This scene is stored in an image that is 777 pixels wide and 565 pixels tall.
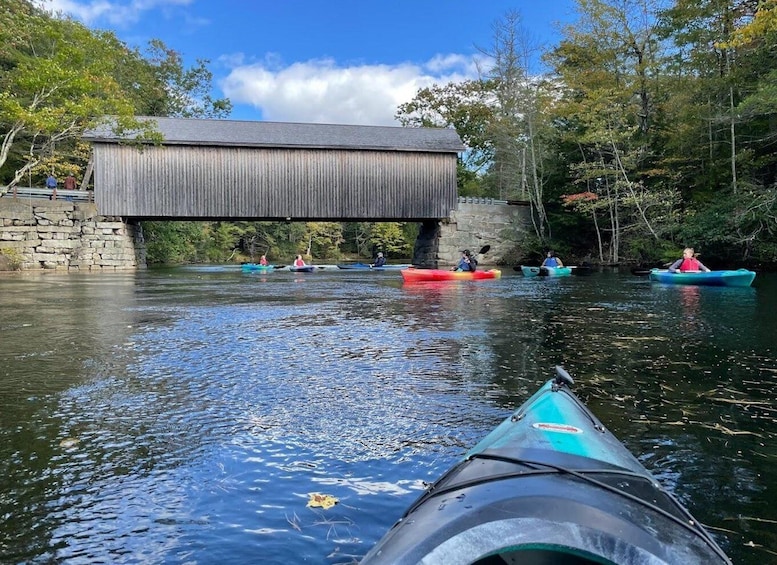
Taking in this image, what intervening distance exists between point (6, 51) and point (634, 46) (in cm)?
2627

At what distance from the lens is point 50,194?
83.5 feet

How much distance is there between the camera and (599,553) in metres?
1.33

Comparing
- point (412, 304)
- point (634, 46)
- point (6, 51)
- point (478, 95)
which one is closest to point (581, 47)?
point (634, 46)

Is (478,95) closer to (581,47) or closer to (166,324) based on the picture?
(581,47)

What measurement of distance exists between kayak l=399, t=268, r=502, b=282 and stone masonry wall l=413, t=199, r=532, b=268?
1066cm

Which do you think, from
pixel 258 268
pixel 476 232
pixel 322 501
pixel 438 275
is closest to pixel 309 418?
pixel 322 501

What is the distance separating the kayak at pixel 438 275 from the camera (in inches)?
688

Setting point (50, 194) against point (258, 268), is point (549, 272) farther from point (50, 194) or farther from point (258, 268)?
point (50, 194)

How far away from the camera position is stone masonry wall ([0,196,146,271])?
2414 cm

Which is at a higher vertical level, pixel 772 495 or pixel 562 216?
pixel 562 216

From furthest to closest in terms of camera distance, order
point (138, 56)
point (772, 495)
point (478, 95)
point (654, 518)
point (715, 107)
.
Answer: point (478, 95) → point (138, 56) → point (715, 107) → point (772, 495) → point (654, 518)

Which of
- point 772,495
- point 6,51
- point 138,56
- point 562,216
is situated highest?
point 138,56

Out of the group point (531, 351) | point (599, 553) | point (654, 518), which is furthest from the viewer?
point (531, 351)

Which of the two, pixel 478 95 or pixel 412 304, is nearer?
pixel 412 304
